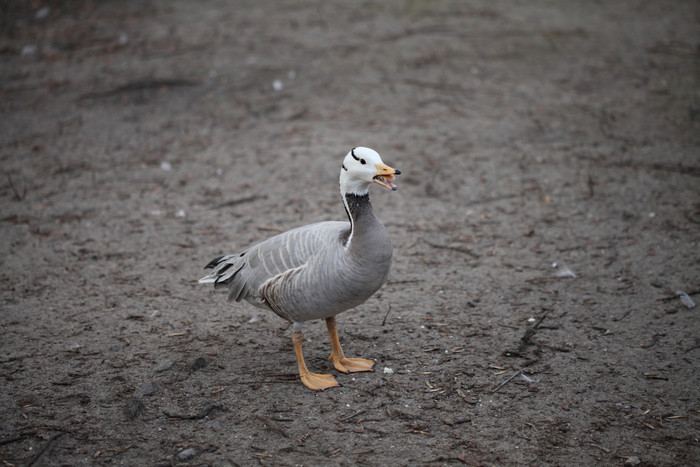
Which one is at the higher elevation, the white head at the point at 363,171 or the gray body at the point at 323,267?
the white head at the point at 363,171

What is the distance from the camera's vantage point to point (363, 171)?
3852 millimetres

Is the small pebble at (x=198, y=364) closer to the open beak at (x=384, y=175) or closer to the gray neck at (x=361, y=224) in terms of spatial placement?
the gray neck at (x=361, y=224)

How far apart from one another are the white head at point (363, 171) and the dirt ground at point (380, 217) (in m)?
1.47

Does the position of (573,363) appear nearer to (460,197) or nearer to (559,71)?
(460,197)

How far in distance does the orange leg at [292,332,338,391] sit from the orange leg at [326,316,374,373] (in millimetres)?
169

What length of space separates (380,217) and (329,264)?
2.93 metres

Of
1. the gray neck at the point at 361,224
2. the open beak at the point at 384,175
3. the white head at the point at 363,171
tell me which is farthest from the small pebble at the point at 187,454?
the open beak at the point at 384,175

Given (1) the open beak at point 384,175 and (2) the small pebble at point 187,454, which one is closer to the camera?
(2) the small pebble at point 187,454

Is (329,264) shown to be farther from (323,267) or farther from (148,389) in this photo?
(148,389)

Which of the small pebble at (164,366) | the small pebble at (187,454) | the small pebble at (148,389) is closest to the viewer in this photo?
the small pebble at (187,454)

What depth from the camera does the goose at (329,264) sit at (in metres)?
3.88

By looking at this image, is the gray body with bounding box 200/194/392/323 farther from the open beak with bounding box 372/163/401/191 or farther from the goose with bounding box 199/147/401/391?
the open beak with bounding box 372/163/401/191

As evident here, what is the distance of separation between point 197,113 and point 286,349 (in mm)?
5752

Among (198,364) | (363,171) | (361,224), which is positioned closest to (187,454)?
(198,364)
